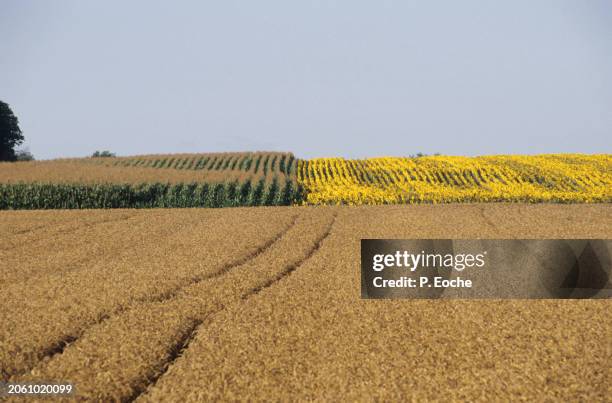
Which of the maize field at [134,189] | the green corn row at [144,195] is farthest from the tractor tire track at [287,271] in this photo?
the maize field at [134,189]

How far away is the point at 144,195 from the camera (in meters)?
32.5

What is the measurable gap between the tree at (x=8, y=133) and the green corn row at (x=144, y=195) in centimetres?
3825

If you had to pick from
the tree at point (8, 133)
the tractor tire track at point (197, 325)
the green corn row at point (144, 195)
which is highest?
the tree at point (8, 133)

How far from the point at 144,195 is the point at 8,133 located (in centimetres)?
4278

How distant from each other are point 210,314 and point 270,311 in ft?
2.81

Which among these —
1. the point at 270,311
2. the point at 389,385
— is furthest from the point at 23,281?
the point at 389,385

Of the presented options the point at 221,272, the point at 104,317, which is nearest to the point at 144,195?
the point at 221,272

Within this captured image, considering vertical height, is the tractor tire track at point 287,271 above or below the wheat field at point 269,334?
above

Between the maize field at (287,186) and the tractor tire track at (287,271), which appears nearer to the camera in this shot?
the tractor tire track at (287,271)

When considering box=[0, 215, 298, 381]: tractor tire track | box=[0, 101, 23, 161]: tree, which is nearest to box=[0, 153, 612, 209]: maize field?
box=[0, 215, 298, 381]: tractor tire track

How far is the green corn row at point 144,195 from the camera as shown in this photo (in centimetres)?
3152

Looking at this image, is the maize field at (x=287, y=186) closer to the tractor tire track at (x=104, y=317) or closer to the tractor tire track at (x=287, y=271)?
the tractor tire track at (x=287, y=271)

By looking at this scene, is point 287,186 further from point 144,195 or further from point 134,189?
point 134,189

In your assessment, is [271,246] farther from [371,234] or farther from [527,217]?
[527,217]
